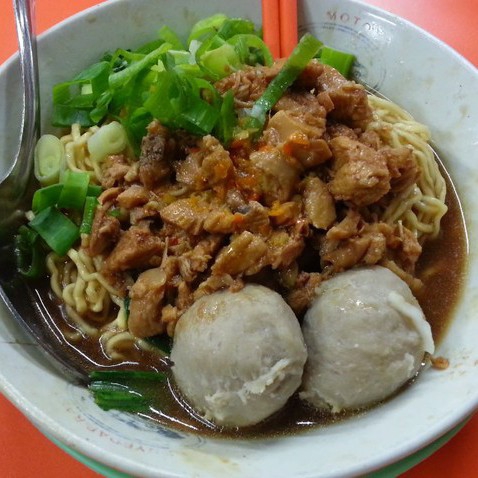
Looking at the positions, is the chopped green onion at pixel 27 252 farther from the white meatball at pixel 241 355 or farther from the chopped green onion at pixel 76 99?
the white meatball at pixel 241 355

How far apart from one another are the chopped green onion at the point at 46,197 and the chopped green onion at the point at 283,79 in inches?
33.5

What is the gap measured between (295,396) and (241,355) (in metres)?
0.46

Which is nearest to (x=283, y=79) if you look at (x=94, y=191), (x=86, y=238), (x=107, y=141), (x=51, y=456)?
(x=107, y=141)

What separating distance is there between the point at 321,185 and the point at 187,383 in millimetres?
914

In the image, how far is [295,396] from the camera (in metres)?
2.04

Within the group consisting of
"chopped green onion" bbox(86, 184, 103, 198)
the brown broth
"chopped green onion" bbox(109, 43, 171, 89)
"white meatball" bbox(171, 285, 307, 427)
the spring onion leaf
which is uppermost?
"chopped green onion" bbox(109, 43, 171, 89)

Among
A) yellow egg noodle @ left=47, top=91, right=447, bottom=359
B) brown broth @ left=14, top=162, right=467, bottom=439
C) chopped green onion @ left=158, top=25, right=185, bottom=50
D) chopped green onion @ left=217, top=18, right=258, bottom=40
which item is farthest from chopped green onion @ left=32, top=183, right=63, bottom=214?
chopped green onion @ left=217, top=18, right=258, bottom=40

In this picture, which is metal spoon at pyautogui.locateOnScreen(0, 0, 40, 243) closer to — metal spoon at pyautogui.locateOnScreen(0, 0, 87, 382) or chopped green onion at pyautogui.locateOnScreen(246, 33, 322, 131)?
metal spoon at pyautogui.locateOnScreen(0, 0, 87, 382)

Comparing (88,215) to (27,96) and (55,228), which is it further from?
(27,96)

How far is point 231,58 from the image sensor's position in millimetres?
2539

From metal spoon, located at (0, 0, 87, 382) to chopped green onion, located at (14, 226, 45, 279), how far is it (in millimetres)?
32

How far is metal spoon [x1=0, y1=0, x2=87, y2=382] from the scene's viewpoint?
6.78 ft

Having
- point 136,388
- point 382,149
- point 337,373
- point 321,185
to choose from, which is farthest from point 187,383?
point 382,149

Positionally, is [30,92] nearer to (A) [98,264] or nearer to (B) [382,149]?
(A) [98,264]
